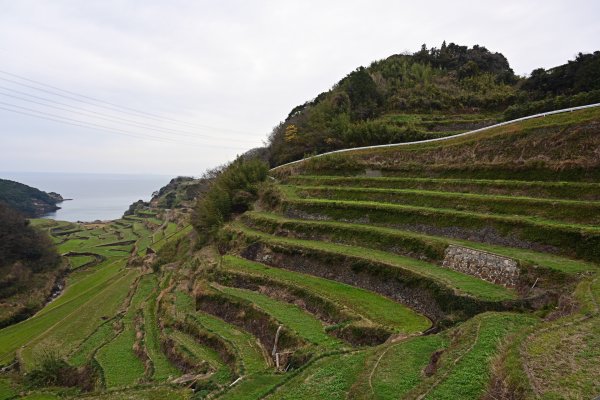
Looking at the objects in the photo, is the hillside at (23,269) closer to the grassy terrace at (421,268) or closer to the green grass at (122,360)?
the green grass at (122,360)

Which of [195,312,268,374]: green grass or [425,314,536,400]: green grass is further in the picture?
[195,312,268,374]: green grass

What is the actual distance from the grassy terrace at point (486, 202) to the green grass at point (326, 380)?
1165cm

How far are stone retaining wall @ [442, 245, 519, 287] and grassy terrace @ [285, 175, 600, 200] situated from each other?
20.5 ft

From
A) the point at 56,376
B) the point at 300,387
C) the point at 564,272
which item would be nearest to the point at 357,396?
the point at 300,387

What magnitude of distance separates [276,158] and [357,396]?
39.8 metres

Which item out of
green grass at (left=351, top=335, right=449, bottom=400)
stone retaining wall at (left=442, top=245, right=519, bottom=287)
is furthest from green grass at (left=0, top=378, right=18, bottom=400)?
stone retaining wall at (left=442, top=245, right=519, bottom=287)

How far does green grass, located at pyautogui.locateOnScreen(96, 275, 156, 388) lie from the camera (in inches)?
609

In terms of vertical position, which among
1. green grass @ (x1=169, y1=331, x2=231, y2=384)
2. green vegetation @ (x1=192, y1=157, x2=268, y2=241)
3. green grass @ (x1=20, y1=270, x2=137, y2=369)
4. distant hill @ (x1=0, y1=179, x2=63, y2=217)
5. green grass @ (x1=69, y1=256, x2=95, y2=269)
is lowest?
green grass @ (x1=169, y1=331, x2=231, y2=384)

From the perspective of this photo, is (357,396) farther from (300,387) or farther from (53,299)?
(53,299)

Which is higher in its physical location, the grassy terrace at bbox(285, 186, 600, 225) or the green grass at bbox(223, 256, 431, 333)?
the grassy terrace at bbox(285, 186, 600, 225)

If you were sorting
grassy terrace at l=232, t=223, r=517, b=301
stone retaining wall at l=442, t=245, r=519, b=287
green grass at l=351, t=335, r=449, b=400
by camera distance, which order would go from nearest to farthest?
green grass at l=351, t=335, r=449, b=400
grassy terrace at l=232, t=223, r=517, b=301
stone retaining wall at l=442, t=245, r=519, b=287

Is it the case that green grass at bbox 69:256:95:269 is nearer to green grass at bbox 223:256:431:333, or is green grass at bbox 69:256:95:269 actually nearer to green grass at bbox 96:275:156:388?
green grass at bbox 96:275:156:388

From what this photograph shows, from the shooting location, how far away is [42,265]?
151 feet

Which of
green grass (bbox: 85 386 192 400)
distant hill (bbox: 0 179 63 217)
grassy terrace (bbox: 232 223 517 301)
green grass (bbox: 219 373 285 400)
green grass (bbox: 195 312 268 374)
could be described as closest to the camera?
green grass (bbox: 219 373 285 400)
